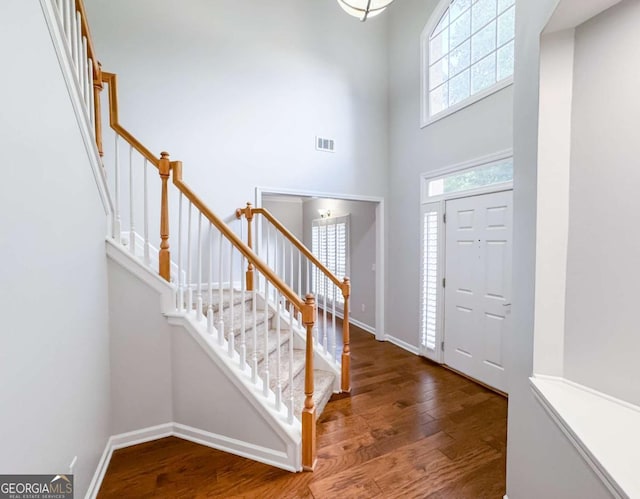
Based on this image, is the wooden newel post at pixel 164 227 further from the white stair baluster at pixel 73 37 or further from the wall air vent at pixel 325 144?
the wall air vent at pixel 325 144

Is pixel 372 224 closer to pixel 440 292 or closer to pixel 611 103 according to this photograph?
pixel 440 292

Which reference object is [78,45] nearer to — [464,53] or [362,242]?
[464,53]

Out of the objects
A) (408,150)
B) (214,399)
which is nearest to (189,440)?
(214,399)

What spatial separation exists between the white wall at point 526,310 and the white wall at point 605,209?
0.15 m

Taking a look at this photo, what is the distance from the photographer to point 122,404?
2.04m

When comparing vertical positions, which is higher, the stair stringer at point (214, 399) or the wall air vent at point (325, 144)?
the wall air vent at point (325, 144)

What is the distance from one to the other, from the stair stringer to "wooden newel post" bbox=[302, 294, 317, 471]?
0.05 metres

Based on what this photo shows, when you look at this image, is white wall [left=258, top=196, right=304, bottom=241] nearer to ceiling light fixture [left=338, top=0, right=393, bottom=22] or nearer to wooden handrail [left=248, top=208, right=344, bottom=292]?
wooden handrail [left=248, top=208, right=344, bottom=292]

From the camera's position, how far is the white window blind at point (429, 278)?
3.57 metres

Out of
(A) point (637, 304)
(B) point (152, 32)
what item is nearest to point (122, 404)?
(A) point (637, 304)

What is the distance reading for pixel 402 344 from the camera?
4.07m

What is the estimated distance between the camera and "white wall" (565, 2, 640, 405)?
1.14 meters

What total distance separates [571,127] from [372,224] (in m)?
3.39

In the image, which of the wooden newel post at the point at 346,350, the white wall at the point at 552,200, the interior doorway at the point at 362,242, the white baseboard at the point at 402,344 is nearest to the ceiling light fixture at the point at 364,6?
the white wall at the point at 552,200
